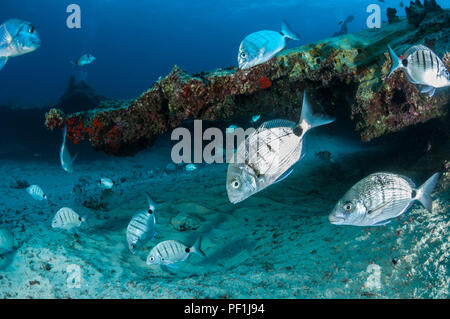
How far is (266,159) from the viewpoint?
230 cm

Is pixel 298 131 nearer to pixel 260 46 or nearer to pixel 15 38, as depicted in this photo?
pixel 260 46

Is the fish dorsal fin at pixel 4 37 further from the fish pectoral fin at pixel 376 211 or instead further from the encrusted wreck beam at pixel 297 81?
the fish pectoral fin at pixel 376 211

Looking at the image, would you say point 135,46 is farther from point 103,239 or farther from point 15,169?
point 103,239

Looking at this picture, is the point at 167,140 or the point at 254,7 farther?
the point at 254,7

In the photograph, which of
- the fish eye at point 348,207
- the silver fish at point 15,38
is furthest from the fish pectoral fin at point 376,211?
the silver fish at point 15,38

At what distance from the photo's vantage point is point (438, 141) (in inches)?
214

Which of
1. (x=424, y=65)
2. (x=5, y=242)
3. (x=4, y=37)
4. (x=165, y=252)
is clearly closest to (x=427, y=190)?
(x=424, y=65)

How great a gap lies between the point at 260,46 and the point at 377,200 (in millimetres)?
2398

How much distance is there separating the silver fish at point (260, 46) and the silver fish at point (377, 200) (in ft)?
6.95

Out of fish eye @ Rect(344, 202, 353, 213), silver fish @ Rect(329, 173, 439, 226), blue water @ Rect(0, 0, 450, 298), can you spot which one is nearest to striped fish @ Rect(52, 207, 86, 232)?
blue water @ Rect(0, 0, 450, 298)

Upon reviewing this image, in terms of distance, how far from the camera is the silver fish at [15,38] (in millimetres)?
3268

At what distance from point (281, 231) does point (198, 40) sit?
104898mm

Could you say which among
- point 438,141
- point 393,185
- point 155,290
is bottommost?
point 155,290
